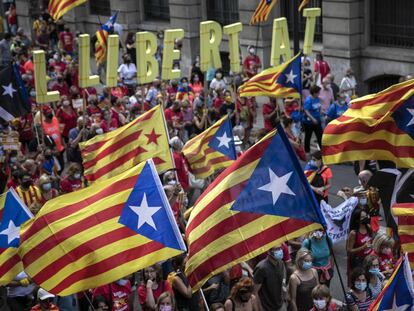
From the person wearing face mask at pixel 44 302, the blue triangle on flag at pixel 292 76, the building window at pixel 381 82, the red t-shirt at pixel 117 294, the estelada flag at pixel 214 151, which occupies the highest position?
the blue triangle on flag at pixel 292 76

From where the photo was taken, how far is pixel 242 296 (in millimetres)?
9305

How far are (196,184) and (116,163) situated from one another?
7.21ft

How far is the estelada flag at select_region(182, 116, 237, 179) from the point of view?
13.1 meters

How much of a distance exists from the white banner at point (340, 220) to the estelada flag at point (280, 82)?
14.5ft

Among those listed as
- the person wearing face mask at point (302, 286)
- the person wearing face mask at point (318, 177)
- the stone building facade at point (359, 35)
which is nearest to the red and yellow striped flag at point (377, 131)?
the person wearing face mask at point (302, 286)

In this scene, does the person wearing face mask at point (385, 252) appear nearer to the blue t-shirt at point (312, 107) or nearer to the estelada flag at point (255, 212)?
the estelada flag at point (255, 212)

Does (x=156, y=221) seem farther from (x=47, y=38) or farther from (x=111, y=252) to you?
(x=47, y=38)

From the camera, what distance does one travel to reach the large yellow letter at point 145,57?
16203mm

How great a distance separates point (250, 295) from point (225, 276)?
89 centimetres

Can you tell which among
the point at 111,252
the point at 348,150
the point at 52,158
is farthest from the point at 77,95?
the point at 111,252

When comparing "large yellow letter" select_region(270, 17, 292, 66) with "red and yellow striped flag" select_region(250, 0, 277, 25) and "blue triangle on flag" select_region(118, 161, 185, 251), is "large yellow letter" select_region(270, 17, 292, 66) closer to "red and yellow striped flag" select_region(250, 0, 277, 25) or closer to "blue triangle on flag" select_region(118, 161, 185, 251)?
"red and yellow striped flag" select_region(250, 0, 277, 25)

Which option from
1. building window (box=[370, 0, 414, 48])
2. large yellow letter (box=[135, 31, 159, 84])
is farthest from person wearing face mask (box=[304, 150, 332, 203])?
building window (box=[370, 0, 414, 48])

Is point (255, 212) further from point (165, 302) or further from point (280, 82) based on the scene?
point (280, 82)

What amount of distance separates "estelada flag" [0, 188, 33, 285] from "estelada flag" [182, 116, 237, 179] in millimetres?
3275
